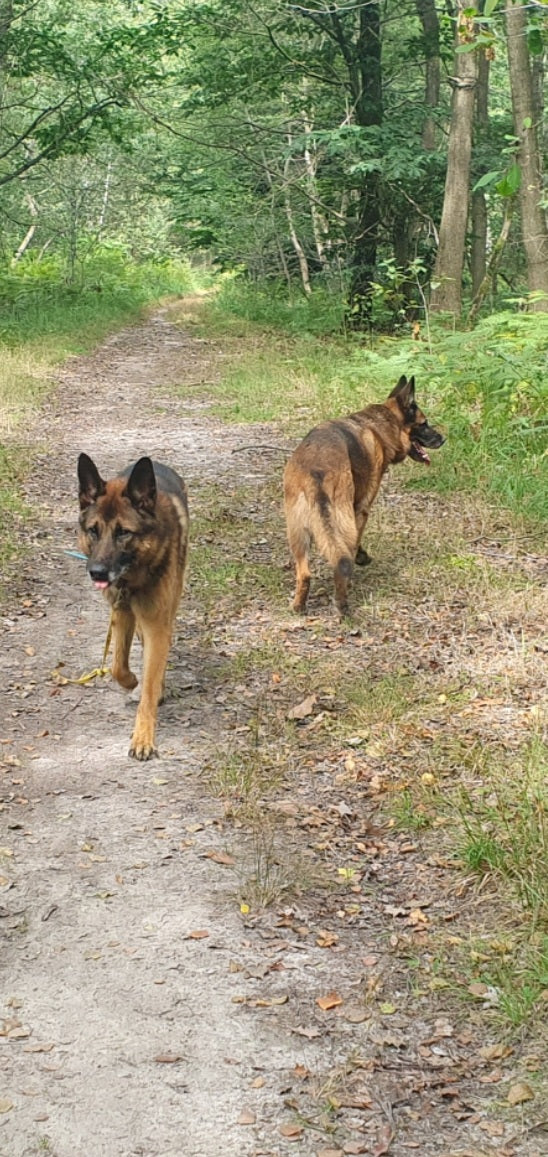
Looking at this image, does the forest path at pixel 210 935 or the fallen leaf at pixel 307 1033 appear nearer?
the forest path at pixel 210 935

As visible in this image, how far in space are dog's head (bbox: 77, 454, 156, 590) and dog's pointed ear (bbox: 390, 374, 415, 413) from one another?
345 cm

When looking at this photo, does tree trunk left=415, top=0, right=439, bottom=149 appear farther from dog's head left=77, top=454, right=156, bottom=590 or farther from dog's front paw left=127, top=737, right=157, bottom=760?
dog's front paw left=127, top=737, right=157, bottom=760

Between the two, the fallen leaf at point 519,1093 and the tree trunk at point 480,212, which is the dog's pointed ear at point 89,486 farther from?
the tree trunk at point 480,212

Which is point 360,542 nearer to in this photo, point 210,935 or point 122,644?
point 122,644

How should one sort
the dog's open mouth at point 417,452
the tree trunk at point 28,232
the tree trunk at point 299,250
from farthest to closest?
the tree trunk at point 28,232 < the tree trunk at point 299,250 < the dog's open mouth at point 417,452

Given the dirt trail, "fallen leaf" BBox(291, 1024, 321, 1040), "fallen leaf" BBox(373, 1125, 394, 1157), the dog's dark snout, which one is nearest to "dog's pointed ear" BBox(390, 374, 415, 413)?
the dirt trail

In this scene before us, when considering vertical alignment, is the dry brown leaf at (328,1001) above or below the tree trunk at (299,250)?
below

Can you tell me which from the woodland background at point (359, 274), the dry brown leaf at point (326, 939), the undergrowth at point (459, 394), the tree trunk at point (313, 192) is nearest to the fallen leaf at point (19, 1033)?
the dry brown leaf at point (326, 939)

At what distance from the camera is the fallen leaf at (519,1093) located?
336 centimetres

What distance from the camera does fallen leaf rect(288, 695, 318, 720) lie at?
6.12m

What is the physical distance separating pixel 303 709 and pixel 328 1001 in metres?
2.42

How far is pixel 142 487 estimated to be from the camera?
5594mm

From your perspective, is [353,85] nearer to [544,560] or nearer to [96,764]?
[544,560]

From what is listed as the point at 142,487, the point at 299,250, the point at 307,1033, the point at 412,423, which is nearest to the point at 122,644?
the point at 142,487
